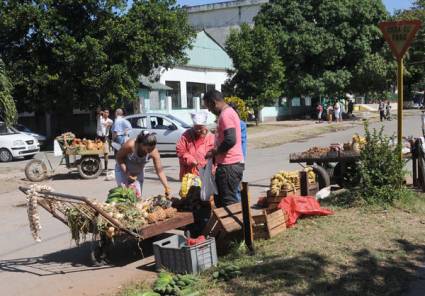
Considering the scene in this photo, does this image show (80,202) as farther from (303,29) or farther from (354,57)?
(354,57)

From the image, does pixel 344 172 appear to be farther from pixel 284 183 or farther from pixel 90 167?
pixel 90 167

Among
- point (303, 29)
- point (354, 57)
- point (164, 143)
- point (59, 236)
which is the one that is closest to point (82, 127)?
point (164, 143)

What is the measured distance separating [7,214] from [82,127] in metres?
23.2

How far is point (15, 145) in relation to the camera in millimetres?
22469

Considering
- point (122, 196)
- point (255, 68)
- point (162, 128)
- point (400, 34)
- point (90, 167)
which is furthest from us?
point (255, 68)

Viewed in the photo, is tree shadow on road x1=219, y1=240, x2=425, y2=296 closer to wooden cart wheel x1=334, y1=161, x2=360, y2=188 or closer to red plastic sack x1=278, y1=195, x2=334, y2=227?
red plastic sack x1=278, y1=195, x2=334, y2=227

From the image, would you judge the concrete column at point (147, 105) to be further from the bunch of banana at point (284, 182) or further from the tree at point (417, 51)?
the tree at point (417, 51)

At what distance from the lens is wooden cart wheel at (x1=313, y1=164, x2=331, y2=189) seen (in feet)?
33.9

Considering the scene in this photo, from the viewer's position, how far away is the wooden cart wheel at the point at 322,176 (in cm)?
1034

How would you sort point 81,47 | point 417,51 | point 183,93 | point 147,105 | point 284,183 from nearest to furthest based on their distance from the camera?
point 284,183
point 81,47
point 147,105
point 183,93
point 417,51

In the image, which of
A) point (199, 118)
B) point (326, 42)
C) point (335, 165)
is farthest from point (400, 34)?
point (326, 42)

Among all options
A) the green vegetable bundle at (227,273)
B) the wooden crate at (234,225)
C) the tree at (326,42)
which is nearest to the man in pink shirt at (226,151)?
the wooden crate at (234,225)

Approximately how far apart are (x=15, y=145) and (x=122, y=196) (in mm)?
16878

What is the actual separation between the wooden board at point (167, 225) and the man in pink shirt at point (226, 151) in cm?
41
